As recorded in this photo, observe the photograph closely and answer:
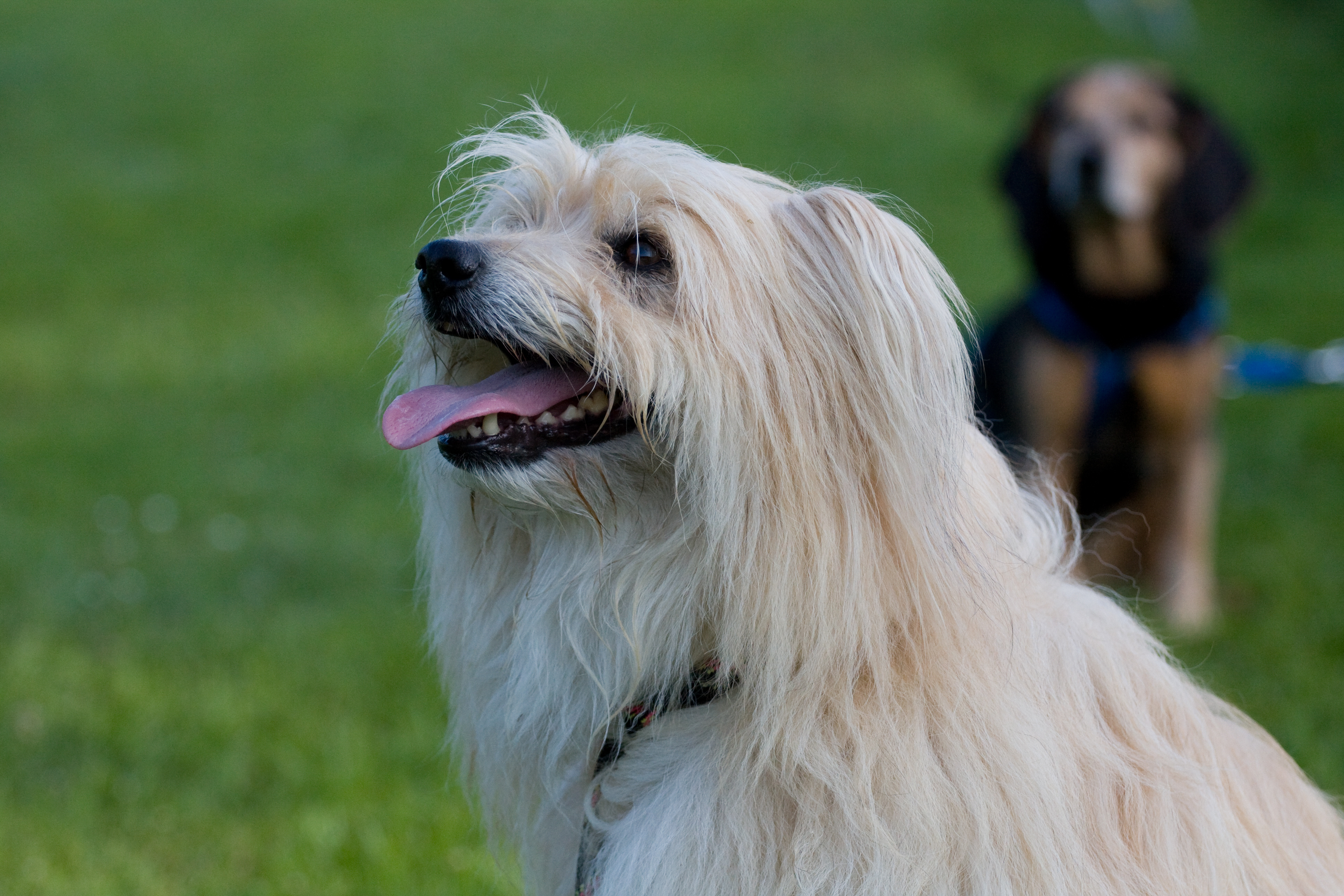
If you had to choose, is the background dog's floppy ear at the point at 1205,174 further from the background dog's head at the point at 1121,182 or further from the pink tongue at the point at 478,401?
the pink tongue at the point at 478,401

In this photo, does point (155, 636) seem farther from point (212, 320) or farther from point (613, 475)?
point (212, 320)

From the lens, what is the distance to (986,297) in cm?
1045

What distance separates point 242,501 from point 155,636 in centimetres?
163

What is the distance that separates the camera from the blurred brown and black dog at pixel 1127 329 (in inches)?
212

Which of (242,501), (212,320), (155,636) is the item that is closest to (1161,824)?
(155,636)

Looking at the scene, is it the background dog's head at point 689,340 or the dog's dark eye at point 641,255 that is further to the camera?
the dog's dark eye at point 641,255

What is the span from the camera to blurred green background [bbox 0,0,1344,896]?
3.82 meters

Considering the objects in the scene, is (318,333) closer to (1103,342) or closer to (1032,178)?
(1032,178)

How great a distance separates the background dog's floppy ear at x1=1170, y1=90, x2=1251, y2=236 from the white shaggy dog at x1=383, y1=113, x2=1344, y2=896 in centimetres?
394

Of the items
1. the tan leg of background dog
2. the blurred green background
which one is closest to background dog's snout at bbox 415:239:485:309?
the blurred green background

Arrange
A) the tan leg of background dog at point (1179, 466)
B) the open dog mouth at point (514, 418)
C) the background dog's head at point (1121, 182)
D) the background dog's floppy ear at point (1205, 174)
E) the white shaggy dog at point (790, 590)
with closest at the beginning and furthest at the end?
the white shaggy dog at point (790, 590)
the open dog mouth at point (514, 418)
the tan leg of background dog at point (1179, 466)
the background dog's head at point (1121, 182)
the background dog's floppy ear at point (1205, 174)

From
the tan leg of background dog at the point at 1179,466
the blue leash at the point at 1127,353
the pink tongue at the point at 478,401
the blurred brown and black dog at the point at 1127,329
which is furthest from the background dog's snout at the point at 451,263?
the tan leg of background dog at the point at 1179,466

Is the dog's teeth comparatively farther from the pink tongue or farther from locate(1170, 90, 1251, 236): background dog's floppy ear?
locate(1170, 90, 1251, 236): background dog's floppy ear

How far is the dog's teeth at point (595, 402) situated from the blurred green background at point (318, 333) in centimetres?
87
